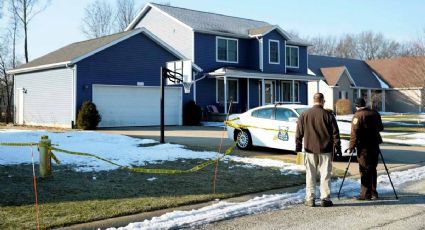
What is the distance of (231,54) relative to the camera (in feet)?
113

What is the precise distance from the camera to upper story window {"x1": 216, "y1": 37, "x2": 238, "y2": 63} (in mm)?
33750

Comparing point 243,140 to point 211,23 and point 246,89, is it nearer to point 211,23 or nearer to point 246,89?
point 246,89

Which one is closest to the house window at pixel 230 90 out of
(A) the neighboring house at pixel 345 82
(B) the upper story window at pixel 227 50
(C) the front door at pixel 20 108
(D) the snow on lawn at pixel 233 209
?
→ (B) the upper story window at pixel 227 50

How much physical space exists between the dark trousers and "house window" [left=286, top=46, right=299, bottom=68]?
1167 inches

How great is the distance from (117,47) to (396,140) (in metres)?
14.4

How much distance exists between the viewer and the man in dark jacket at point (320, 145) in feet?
27.2

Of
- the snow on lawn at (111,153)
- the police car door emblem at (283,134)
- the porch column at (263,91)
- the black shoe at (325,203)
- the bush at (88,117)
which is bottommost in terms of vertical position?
the black shoe at (325,203)

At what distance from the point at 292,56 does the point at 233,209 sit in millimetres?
31881

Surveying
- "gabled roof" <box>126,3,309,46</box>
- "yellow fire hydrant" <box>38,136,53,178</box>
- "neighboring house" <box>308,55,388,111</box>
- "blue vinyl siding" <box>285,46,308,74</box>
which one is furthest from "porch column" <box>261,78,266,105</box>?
"yellow fire hydrant" <box>38,136,53,178</box>

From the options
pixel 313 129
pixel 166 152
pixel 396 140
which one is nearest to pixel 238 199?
pixel 313 129

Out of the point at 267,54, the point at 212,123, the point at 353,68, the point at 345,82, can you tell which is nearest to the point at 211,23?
the point at 267,54

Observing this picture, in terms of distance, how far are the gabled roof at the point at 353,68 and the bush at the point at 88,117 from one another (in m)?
29.2

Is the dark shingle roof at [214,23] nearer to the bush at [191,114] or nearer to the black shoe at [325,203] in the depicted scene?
the bush at [191,114]

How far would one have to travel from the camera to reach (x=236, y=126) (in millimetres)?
16594
